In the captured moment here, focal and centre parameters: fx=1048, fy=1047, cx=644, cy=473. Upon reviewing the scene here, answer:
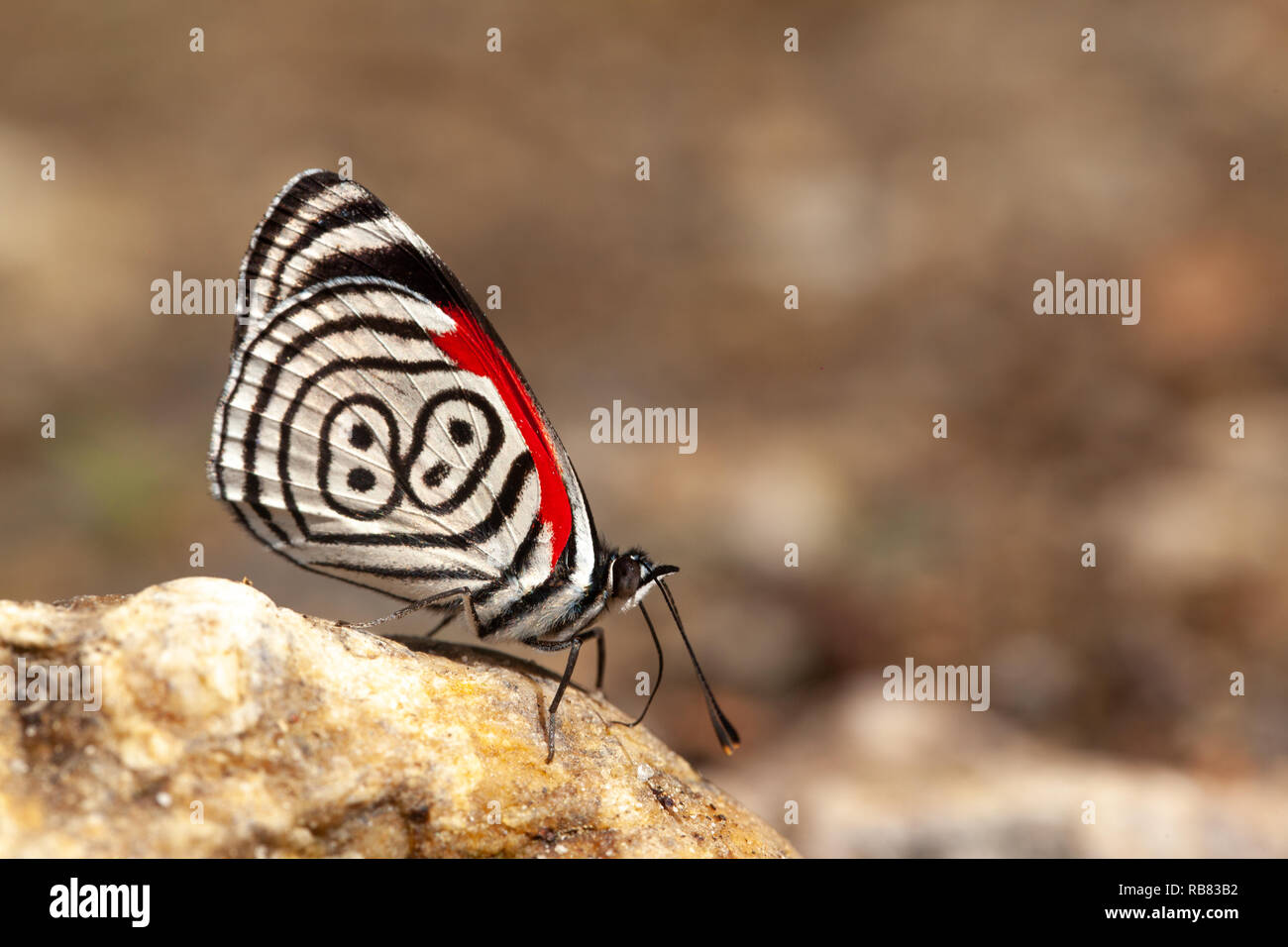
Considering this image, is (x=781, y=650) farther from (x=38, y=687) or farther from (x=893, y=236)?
(x=893, y=236)

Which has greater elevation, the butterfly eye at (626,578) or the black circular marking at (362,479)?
the black circular marking at (362,479)

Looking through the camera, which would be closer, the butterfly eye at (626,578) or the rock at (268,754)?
the rock at (268,754)

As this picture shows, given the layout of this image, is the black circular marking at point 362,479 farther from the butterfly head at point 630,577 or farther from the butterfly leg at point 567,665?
the butterfly head at point 630,577

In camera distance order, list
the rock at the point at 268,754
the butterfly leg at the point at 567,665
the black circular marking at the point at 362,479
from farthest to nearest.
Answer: the black circular marking at the point at 362,479 → the butterfly leg at the point at 567,665 → the rock at the point at 268,754

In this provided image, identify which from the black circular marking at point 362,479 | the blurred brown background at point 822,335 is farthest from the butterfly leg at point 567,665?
the blurred brown background at point 822,335

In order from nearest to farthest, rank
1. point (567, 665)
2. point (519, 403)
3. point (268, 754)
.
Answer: point (268, 754) < point (519, 403) < point (567, 665)

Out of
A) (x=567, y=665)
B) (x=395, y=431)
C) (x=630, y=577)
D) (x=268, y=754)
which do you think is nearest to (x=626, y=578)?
(x=630, y=577)

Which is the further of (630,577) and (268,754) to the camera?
(630,577)

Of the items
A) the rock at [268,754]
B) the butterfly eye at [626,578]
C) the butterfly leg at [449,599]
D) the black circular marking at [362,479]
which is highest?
the black circular marking at [362,479]

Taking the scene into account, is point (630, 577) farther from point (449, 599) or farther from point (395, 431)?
point (395, 431)
